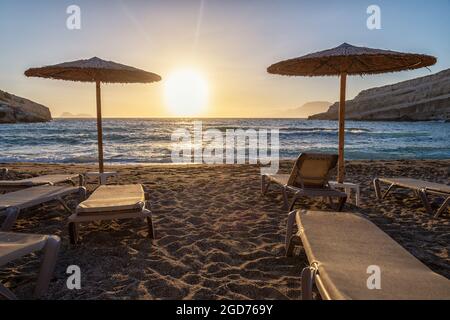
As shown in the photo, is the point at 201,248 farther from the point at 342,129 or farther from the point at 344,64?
the point at 344,64

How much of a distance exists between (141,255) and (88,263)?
51 cm

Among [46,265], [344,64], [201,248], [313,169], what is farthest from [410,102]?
[46,265]

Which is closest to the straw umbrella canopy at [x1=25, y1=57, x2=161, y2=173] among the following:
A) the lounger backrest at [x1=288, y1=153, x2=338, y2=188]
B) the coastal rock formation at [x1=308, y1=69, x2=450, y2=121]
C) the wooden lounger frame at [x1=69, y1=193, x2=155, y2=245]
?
the wooden lounger frame at [x1=69, y1=193, x2=155, y2=245]

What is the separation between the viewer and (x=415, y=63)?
5707mm

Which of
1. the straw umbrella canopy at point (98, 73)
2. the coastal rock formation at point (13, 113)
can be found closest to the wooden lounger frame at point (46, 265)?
the straw umbrella canopy at point (98, 73)

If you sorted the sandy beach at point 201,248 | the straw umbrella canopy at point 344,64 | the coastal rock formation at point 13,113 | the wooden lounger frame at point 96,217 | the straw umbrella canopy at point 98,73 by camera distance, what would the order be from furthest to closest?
the coastal rock formation at point 13,113 < the straw umbrella canopy at point 98,73 < the straw umbrella canopy at point 344,64 < the wooden lounger frame at point 96,217 < the sandy beach at point 201,248

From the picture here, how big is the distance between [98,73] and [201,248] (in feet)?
16.4

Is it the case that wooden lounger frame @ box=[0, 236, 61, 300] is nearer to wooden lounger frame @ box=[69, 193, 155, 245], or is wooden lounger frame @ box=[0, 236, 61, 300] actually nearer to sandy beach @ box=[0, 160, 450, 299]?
sandy beach @ box=[0, 160, 450, 299]

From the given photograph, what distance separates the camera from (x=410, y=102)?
6731 centimetres

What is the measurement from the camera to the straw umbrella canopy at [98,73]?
621 centimetres

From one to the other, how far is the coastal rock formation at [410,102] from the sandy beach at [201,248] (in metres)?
58.7

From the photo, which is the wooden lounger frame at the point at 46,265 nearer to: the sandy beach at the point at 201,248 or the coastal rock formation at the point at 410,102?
the sandy beach at the point at 201,248

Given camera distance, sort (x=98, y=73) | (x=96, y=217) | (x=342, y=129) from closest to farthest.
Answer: (x=96, y=217) → (x=342, y=129) → (x=98, y=73)
